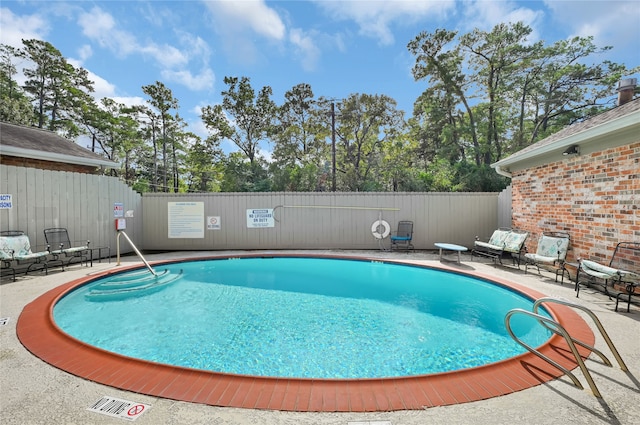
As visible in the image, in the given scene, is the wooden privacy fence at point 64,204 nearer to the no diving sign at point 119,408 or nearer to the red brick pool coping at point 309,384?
the red brick pool coping at point 309,384

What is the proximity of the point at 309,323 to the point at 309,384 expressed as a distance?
1.85 meters

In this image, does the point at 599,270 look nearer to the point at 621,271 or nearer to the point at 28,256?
the point at 621,271

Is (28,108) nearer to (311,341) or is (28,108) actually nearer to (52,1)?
(52,1)

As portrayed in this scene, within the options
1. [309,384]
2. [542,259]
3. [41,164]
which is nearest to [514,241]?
[542,259]

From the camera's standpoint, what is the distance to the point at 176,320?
4043mm

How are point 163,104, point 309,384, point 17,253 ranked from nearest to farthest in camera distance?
point 309,384, point 17,253, point 163,104

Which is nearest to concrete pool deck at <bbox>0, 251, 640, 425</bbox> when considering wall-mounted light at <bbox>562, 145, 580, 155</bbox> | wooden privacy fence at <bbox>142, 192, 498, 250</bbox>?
wall-mounted light at <bbox>562, 145, 580, 155</bbox>

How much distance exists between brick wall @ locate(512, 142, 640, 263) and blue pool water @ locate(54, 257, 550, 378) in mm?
1656

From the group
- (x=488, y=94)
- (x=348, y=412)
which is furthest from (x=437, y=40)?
(x=348, y=412)

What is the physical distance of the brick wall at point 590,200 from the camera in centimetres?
425

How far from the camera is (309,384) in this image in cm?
215

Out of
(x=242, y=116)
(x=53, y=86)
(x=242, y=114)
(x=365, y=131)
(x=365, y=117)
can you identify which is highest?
(x=53, y=86)

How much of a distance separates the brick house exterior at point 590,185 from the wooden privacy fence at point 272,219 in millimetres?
3200

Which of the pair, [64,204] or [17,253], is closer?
[17,253]
